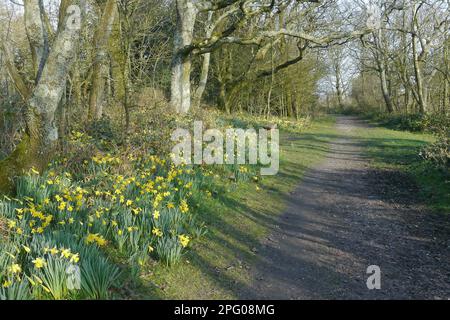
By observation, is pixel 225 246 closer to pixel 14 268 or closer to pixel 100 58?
pixel 14 268

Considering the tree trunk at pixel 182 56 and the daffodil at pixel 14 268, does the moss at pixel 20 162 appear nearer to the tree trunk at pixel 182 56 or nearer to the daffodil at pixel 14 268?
the daffodil at pixel 14 268

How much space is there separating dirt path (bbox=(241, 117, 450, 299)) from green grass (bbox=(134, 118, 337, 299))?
0.21 meters

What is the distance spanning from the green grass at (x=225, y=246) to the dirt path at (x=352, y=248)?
215 millimetres

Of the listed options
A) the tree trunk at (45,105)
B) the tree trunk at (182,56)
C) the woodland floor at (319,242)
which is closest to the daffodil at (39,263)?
the woodland floor at (319,242)

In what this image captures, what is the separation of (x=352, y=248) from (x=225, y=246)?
5.77 ft

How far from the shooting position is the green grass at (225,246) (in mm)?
4070

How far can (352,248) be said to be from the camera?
5.43 metres

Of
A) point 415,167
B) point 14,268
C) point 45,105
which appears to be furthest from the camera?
point 415,167

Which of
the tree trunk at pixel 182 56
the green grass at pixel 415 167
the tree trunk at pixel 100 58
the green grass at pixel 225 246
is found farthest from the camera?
the tree trunk at pixel 182 56

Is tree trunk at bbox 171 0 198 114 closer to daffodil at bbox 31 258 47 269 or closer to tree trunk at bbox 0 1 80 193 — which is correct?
tree trunk at bbox 0 1 80 193

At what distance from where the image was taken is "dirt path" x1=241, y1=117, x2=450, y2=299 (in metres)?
4.30

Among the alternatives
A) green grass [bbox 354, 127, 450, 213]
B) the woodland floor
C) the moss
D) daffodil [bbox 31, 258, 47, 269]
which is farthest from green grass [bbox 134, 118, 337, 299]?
green grass [bbox 354, 127, 450, 213]

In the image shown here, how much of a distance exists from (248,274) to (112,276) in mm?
1678

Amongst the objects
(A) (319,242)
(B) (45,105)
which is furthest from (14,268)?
(A) (319,242)
